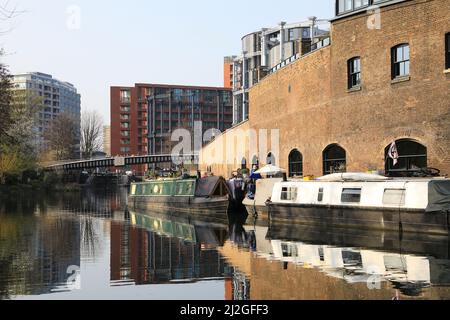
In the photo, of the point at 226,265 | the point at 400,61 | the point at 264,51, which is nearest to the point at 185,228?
the point at 226,265

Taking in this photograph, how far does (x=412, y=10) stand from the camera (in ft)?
73.8

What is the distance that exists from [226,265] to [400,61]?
13.0 m

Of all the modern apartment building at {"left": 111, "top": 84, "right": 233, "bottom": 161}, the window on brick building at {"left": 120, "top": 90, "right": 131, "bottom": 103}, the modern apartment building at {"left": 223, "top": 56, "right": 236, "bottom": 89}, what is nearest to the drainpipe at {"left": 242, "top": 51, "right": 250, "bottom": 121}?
the modern apartment building at {"left": 111, "top": 84, "right": 233, "bottom": 161}

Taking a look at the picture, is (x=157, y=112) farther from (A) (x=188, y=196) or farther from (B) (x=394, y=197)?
(B) (x=394, y=197)

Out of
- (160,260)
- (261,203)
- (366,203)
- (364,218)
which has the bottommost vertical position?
(160,260)

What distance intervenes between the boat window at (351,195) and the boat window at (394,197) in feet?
3.75

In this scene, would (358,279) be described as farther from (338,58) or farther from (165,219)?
(165,219)

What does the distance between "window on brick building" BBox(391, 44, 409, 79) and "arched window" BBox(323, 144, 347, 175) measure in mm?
4451

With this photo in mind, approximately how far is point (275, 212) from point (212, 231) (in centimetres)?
275

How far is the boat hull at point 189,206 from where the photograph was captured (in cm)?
2875

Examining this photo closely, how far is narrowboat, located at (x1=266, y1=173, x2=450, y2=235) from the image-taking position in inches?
689

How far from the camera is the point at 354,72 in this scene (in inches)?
1017

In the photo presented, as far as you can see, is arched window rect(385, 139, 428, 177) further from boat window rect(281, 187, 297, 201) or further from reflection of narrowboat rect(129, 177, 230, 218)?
reflection of narrowboat rect(129, 177, 230, 218)
